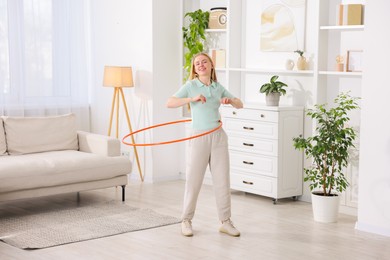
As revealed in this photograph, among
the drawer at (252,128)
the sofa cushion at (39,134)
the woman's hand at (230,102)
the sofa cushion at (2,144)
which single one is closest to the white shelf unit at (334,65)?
the drawer at (252,128)

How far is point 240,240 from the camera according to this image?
5.31 m

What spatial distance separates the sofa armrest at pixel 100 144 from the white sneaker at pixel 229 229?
172cm

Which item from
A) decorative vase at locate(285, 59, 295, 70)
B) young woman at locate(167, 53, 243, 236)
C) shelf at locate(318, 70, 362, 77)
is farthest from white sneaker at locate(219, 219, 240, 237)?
decorative vase at locate(285, 59, 295, 70)

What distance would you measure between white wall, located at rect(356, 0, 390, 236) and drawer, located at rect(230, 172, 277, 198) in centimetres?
123

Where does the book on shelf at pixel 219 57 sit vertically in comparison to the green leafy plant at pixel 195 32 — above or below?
below

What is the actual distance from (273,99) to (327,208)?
1.30 metres

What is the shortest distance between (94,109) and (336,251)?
14.0 feet

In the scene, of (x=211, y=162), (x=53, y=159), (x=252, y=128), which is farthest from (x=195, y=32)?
(x=211, y=162)

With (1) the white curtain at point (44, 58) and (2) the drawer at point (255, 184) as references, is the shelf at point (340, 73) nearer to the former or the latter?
(2) the drawer at point (255, 184)

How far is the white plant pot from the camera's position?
5930mm

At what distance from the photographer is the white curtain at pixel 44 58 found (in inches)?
302

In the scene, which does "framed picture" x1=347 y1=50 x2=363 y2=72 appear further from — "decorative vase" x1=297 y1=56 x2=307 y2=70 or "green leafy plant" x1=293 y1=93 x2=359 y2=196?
"decorative vase" x1=297 y1=56 x2=307 y2=70

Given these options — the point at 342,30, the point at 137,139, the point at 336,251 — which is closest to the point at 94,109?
the point at 137,139

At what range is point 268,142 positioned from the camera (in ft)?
21.8
